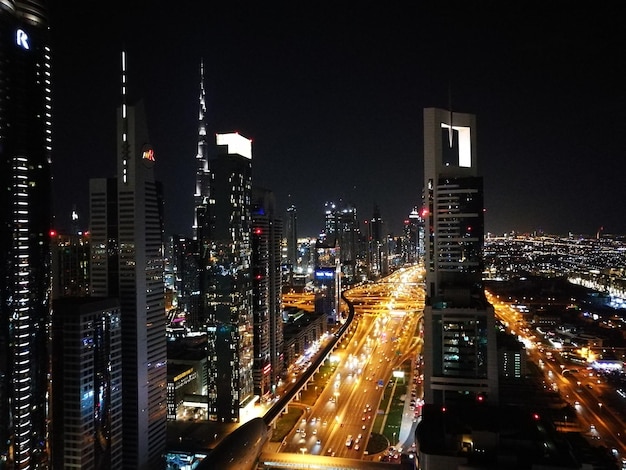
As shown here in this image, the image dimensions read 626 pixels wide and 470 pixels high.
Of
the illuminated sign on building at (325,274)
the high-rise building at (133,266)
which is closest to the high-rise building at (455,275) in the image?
the high-rise building at (133,266)

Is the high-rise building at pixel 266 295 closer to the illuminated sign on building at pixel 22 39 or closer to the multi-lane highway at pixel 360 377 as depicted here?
the multi-lane highway at pixel 360 377

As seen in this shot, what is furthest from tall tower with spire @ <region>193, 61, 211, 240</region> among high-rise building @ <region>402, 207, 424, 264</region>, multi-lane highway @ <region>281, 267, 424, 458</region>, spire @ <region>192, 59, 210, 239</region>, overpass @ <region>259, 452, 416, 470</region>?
high-rise building @ <region>402, 207, 424, 264</region>

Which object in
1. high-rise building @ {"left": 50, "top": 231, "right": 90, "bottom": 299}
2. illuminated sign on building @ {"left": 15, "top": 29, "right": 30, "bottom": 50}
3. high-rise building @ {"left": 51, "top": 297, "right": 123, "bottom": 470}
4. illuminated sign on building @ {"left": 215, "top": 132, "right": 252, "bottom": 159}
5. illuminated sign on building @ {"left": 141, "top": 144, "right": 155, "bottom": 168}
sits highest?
illuminated sign on building @ {"left": 15, "top": 29, "right": 30, "bottom": 50}

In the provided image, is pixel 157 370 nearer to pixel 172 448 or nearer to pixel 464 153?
pixel 172 448

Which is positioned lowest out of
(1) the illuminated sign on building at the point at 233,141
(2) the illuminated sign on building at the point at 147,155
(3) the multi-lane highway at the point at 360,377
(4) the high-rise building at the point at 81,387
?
(3) the multi-lane highway at the point at 360,377

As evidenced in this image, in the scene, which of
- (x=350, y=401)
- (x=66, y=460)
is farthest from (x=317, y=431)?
(x=66, y=460)

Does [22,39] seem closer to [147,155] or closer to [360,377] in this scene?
[147,155]

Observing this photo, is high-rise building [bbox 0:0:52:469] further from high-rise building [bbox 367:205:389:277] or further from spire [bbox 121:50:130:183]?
high-rise building [bbox 367:205:389:277]
